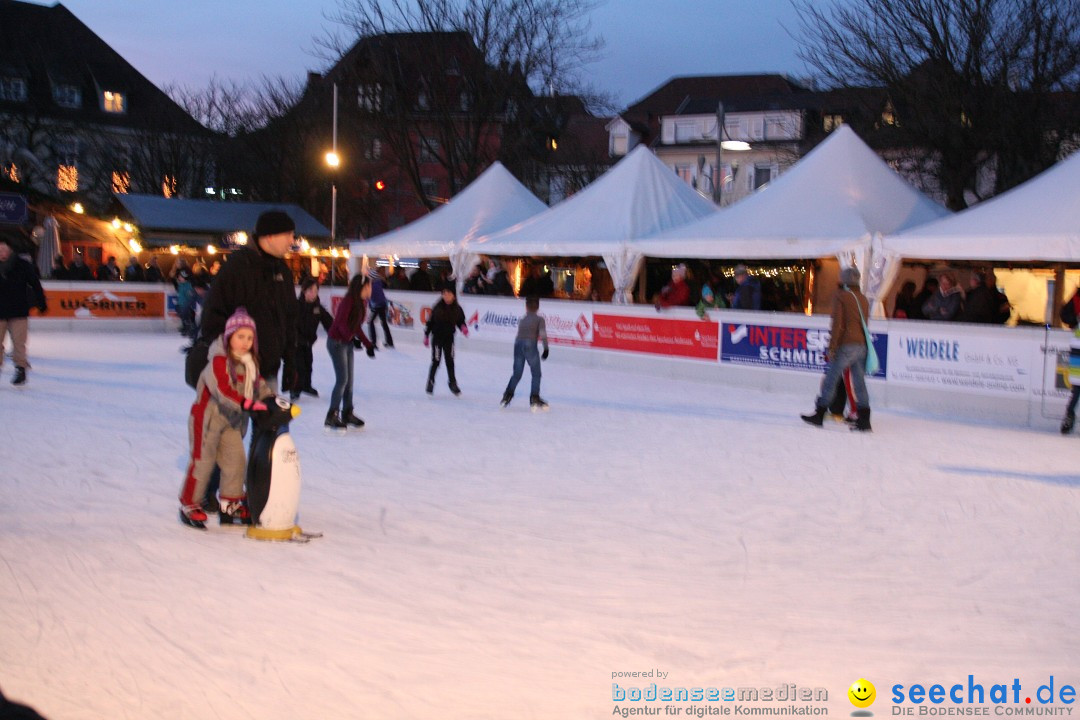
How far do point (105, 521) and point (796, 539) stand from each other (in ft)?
13.3

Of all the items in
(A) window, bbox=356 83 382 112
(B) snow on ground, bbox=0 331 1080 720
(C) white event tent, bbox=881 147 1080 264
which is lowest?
(B) snow on ground, bbox=0 331 1080 720

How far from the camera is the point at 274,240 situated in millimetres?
5645

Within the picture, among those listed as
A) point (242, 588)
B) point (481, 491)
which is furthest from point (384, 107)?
point (242, 588)

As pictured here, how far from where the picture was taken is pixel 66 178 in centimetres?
4800

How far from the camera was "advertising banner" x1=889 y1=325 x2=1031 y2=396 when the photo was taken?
11883mm

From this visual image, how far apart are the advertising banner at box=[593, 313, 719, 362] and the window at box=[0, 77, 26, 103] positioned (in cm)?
4074

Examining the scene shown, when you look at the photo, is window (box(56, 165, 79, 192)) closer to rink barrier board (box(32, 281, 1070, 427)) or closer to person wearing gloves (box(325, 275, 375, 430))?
rink barrier board (box(32, 281, 1070, 427))

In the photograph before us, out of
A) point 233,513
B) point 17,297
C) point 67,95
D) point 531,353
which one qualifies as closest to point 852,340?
point 531,353

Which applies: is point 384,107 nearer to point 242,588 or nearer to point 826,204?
point 826,204

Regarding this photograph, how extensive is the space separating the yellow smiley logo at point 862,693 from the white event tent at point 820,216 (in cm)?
1179

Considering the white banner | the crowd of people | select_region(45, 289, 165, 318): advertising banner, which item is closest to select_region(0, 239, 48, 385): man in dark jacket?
the white banner

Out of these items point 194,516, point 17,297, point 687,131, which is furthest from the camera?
point 687,131

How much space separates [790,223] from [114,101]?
155ft

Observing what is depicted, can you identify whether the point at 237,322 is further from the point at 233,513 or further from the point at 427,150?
the point at 427,150
